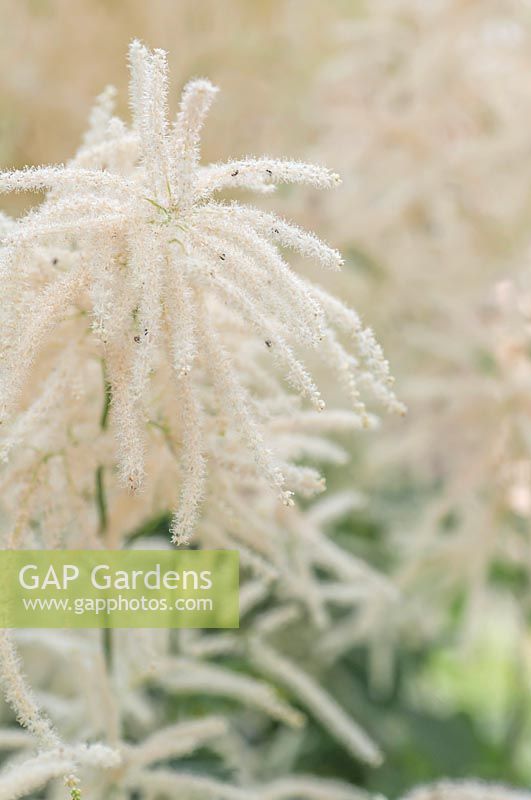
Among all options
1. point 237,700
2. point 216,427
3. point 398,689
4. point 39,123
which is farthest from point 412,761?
point 39,123

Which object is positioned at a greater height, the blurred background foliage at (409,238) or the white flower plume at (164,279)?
the blurred background foliage at (409,238)

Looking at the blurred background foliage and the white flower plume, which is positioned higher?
→ the blurred background foliage

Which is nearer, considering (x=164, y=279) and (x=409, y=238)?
(x=164, y=279)

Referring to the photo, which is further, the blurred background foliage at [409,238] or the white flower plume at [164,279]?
the blurred background foliage at [409,238]

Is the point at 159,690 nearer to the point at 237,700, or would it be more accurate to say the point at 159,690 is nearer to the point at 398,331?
the point at 237,700
